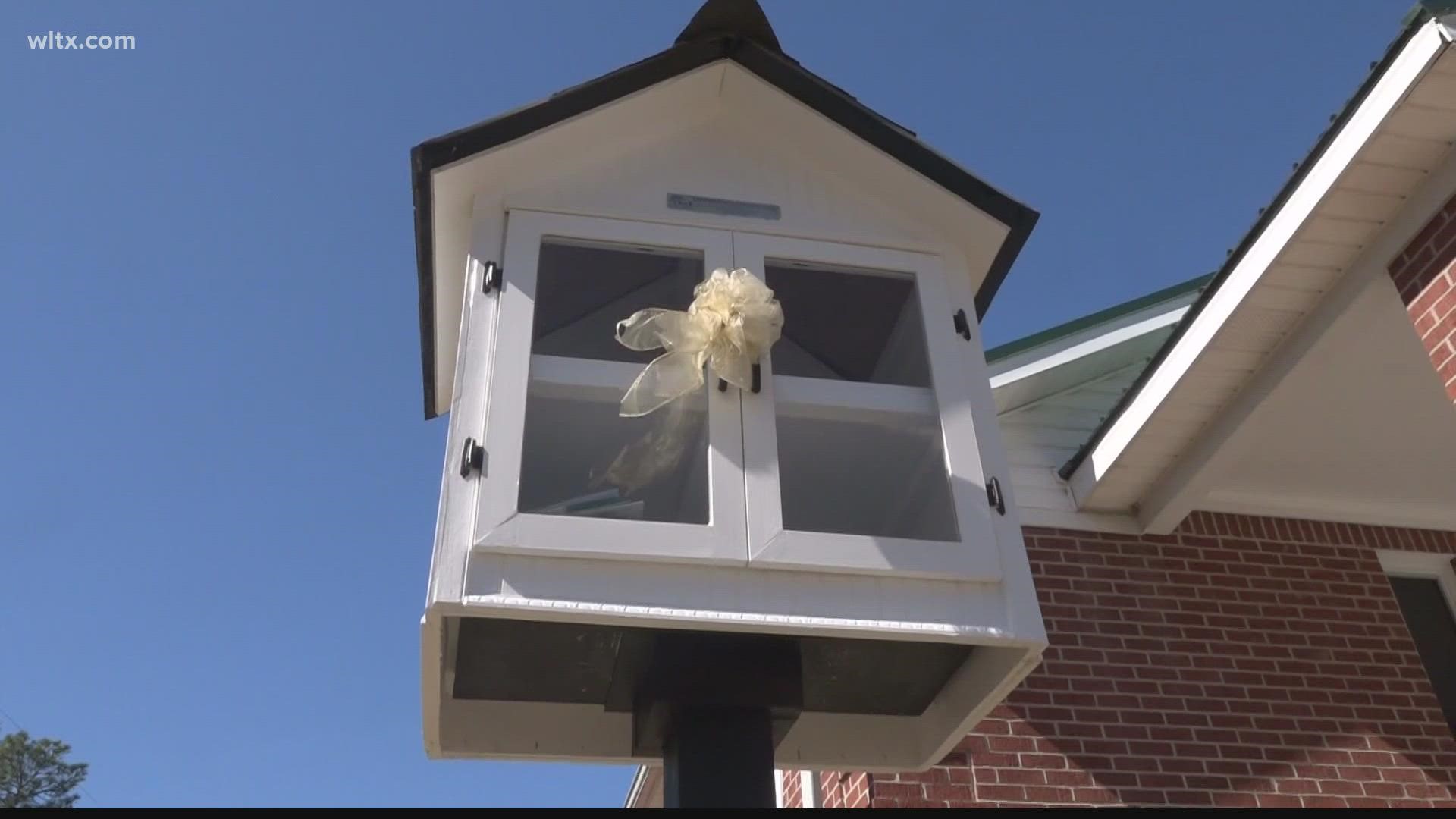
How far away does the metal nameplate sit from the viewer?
2.88 m

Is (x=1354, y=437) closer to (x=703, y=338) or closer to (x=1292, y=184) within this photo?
(x=1292, y=184)

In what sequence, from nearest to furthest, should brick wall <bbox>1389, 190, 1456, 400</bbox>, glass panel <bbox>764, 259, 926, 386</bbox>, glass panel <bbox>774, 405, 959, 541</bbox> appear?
glass panel <bbox>774, 405, 959, 541</bbox> → glass panel <bbox>764, 259, 926, 386</bbox> → brick wall <bbox>1389, 190, 1456, 400</bbox>

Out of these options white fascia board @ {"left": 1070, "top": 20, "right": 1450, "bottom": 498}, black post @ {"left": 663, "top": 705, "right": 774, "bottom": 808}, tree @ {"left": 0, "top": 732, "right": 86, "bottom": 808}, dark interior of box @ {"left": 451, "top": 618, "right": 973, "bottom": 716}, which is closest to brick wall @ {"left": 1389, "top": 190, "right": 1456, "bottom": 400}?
white fascia board @ {"left": 1070, "top": 20, "right": 1450, "bottom": 498}

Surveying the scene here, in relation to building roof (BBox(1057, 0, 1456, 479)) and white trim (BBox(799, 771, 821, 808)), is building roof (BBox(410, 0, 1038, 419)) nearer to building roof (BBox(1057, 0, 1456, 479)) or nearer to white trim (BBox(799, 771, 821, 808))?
building roof (BBox(1057, 0, 1456, 479))

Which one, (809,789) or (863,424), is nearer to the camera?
(863,424)

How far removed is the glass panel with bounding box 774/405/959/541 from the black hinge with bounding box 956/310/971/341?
0.27 m

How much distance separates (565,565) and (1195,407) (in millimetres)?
2707

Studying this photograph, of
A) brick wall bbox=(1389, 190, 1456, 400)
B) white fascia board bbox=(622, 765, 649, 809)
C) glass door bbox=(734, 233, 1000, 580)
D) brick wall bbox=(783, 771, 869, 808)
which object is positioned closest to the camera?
glass door bbox=(734, 233, 1000, 580)

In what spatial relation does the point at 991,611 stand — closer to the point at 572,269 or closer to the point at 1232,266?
the point at 572,269

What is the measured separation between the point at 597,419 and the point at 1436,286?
7.30 ft

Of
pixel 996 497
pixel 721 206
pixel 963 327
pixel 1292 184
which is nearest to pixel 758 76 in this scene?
pixel 721 206

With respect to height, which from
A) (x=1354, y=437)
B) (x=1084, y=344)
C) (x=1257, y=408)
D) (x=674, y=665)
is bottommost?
(x=674, y=665)

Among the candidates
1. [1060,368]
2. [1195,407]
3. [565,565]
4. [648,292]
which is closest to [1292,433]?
[1195,407]

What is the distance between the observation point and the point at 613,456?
2.54 m
